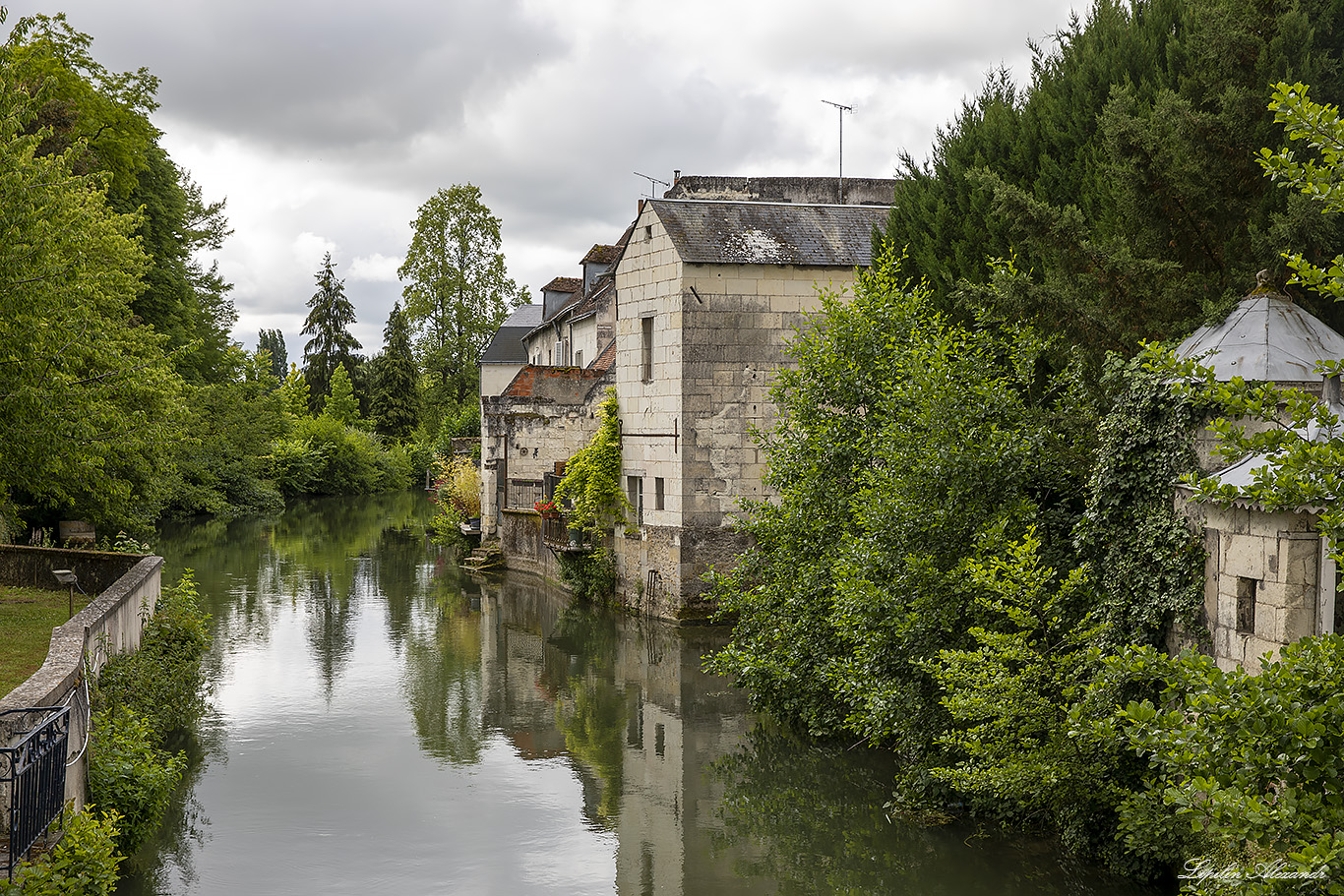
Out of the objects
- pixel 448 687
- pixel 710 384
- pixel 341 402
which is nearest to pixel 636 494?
pixel 710 384

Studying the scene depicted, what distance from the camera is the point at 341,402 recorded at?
222 ft

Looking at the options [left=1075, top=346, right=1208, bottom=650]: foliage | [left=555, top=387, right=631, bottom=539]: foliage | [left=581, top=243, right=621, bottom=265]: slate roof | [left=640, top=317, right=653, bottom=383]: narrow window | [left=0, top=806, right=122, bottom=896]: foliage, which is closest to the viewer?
[left=0, top=806, right=122, bottom=896]: foliage

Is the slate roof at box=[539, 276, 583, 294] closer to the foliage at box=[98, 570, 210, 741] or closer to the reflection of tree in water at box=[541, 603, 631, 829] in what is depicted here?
the reflection of tree in water at box=[541, 603, 631, 829]

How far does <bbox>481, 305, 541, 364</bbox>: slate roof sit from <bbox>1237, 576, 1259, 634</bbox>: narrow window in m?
40.8

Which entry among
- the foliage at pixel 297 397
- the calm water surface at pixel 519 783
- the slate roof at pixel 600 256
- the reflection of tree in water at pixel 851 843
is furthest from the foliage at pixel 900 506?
the foliage at pixel 297 397

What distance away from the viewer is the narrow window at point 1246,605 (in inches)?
328

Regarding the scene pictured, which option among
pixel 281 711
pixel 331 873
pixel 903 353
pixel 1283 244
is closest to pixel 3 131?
pixel 281 711

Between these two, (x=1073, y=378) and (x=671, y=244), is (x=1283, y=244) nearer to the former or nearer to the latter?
(x=1073, y=378)

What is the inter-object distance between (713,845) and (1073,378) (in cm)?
587

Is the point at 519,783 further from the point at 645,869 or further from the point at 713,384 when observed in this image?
the point at 713,384

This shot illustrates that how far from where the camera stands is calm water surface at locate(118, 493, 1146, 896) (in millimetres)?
10125

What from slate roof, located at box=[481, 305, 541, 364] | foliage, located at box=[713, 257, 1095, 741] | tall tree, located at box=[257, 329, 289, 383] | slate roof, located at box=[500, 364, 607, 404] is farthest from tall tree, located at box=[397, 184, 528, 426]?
tall tree, located at box=[257, 329, 289, 383]

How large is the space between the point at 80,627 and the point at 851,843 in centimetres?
777

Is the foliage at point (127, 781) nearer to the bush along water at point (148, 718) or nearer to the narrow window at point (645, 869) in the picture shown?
the bush along water at point (148, 718)
